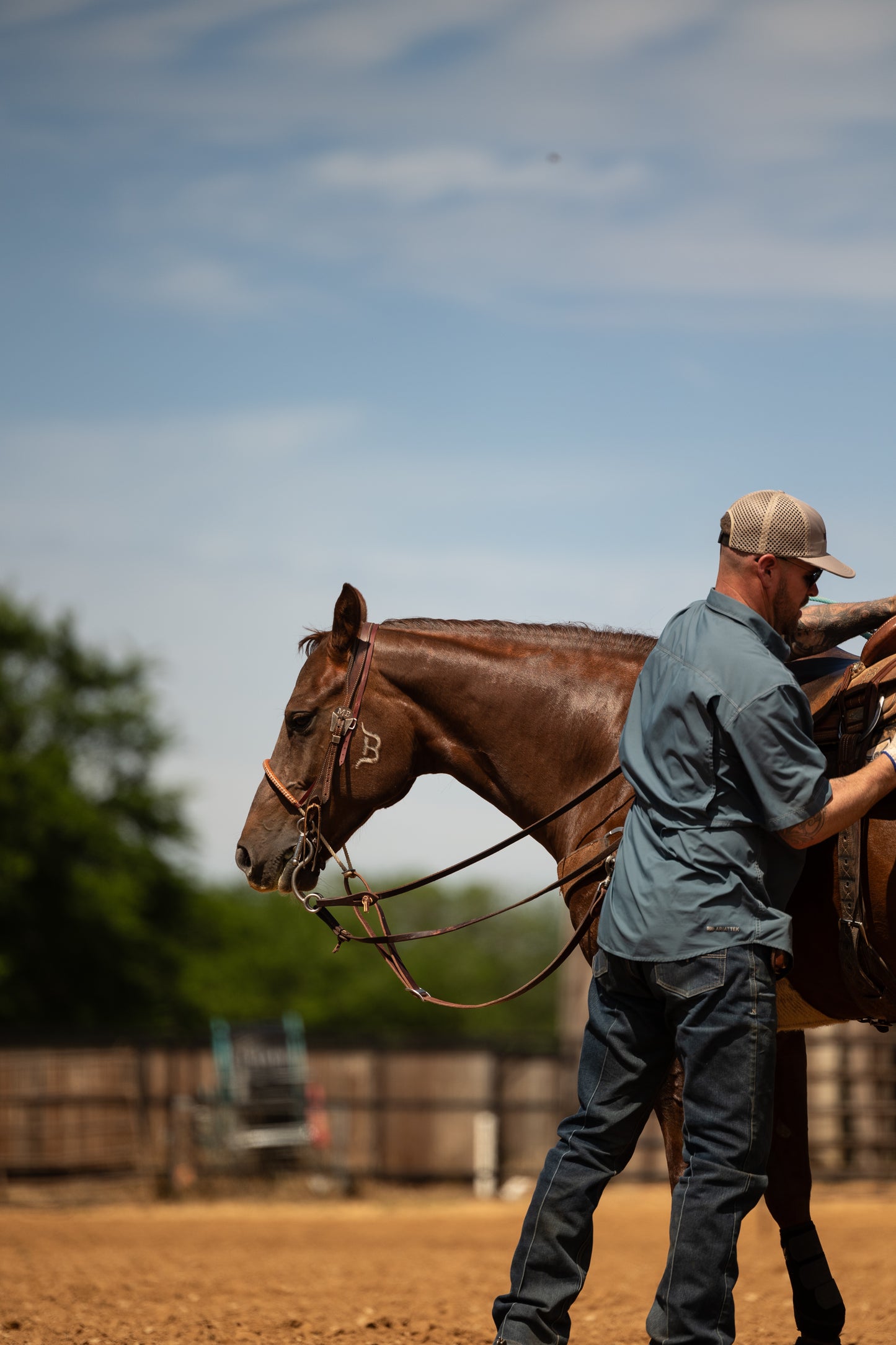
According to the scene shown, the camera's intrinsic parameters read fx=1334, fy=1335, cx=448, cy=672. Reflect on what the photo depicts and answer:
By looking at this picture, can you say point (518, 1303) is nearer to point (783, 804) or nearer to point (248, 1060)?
point (783, 804)

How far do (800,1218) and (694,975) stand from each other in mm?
1390

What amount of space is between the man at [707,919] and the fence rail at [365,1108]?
1765 centimetres

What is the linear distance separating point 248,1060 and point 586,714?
18.3m

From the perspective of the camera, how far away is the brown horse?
4.16 m

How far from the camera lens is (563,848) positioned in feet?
14.1

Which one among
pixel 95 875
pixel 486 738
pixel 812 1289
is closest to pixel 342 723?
pixel 486 738

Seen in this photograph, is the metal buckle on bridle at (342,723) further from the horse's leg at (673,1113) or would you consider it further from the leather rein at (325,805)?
the horse's leg at (673,1113)

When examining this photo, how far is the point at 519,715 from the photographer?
4441 millimetres

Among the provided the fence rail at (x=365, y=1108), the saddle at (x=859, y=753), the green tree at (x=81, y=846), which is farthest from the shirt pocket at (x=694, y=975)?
the green tree at (x=81, y=846)

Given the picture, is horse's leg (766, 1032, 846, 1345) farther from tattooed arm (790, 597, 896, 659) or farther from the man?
tattooed arm (790, 597, 896, 659)

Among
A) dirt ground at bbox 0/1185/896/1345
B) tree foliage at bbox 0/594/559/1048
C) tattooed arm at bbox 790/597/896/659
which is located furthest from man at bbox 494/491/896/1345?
tree foliage at bbox 0/594/559/1048

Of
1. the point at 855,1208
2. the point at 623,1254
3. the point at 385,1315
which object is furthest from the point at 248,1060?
the point at 385,1315

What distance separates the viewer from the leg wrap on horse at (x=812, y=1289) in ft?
13.5

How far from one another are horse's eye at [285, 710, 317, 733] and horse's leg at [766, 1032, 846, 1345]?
1875mm
